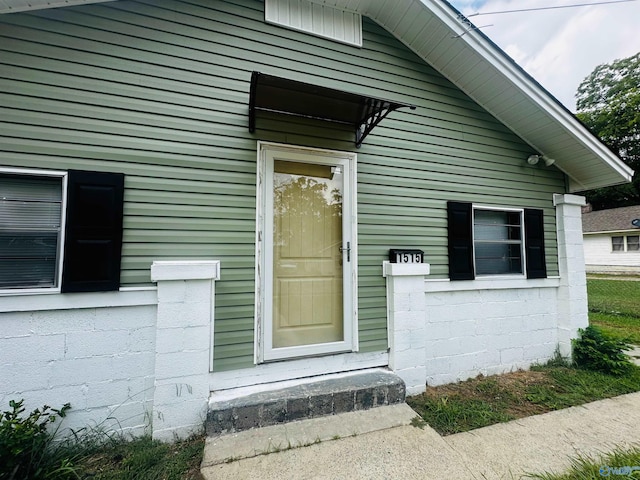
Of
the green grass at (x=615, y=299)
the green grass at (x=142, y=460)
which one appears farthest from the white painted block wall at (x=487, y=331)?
the green grass at (x=615, y=299)

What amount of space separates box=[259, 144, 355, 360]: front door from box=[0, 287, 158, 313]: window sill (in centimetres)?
98

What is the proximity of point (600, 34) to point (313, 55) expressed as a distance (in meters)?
28.4

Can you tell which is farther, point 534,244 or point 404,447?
point 534,244

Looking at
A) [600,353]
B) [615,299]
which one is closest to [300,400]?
[600,353]

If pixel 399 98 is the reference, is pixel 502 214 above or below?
below

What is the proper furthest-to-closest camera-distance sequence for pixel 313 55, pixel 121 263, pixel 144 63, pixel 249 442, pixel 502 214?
pixel 502 214
pixel 313 55
pixel 144 63
pixel 121 263
pixel 249 442

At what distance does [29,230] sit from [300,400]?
→ 2496mm

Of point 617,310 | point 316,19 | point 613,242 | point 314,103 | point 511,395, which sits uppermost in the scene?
point 316,19

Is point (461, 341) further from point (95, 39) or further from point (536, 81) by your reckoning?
point (95, 39)

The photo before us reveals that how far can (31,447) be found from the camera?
5.98 ft

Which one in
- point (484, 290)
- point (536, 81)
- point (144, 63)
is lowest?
point (484, 290)

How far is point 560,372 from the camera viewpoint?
11.6 ft

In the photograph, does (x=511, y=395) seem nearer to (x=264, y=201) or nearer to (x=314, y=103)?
(x=264, y=201)

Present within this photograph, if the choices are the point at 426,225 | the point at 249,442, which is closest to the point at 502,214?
the point at 426,225
